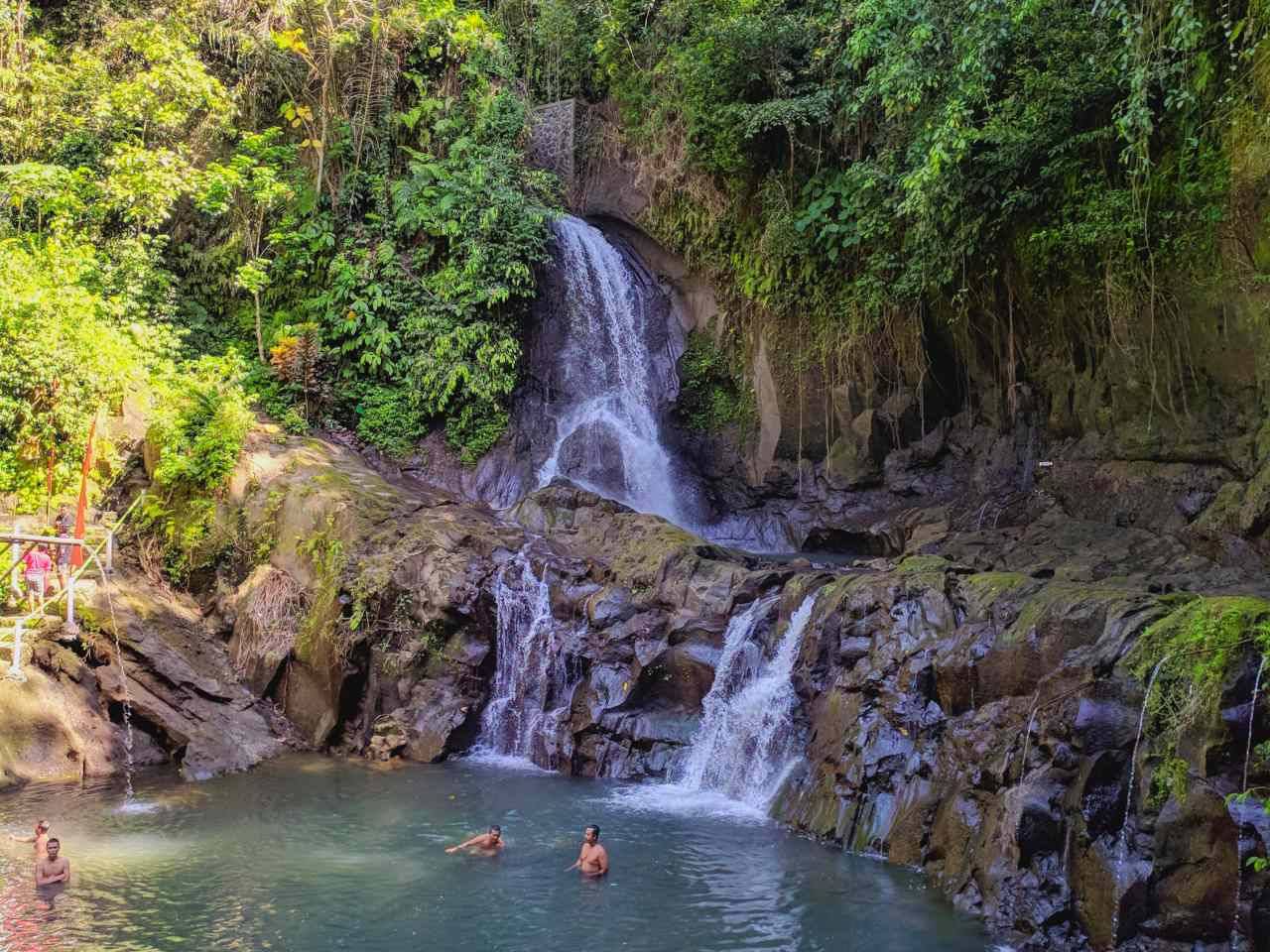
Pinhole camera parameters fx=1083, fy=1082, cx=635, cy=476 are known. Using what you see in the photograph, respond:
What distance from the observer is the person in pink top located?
13500 millimetres

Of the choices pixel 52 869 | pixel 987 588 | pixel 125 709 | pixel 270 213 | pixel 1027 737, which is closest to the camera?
pixel 1027 737

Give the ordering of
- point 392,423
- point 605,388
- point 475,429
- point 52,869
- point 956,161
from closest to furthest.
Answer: point 52,869 → point 956,161 → point 475,429 → point 392,423 → point 605,388

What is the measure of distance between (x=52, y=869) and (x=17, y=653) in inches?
134

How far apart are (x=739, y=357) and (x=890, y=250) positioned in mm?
4211

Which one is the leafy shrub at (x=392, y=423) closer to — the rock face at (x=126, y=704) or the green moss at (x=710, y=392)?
the green moss at (x=710, y=392)

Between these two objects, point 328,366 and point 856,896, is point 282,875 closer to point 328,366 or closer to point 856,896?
point 856,896

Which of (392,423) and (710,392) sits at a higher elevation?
(710,392)

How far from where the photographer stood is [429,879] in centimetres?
947

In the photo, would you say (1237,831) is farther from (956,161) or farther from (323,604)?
(323,604)

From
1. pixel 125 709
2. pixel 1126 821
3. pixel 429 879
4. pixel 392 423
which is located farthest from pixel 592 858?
pixel 392 423

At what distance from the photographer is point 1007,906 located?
8.29 m

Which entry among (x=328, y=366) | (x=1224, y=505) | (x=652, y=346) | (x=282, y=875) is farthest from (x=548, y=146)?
(x=282, y=875)

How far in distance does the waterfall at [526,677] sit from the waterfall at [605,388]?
13.7ft

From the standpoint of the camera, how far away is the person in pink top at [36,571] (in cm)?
1350
